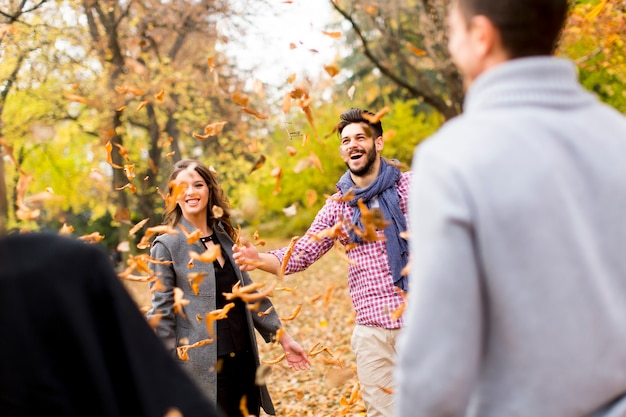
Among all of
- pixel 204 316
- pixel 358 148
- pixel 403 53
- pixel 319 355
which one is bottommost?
pixel 319 355

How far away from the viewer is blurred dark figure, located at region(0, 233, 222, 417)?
1322 millimetres

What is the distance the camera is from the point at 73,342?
1349 mm

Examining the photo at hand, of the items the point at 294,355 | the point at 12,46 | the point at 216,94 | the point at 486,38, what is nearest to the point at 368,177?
the point at 294,355

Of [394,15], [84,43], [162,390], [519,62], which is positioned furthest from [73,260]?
[84,43]

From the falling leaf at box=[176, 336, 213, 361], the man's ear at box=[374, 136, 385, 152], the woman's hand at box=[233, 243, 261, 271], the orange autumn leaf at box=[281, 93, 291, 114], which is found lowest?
the falling leaf at box=[176, 336, 213, 361]

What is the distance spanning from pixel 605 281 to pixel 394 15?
1583 cm

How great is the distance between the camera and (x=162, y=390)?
1.44 meters

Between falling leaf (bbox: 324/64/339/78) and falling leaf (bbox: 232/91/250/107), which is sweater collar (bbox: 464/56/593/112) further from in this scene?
falling leaf (bbox: 324/64/339/78)

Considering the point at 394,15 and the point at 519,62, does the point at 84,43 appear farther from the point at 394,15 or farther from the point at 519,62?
the point at 519,62

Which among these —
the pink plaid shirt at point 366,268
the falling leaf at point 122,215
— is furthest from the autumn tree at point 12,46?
the pink plaid shirt at point 366,268

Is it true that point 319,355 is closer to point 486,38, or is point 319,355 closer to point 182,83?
point 486,38

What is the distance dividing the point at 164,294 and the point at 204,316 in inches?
11.6

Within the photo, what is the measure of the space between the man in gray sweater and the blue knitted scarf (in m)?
2.78

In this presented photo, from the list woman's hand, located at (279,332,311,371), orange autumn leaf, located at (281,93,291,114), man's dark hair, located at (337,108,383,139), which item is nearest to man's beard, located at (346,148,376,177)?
man's dark hair, located at (337,108,383,139)
